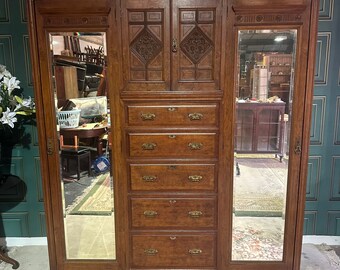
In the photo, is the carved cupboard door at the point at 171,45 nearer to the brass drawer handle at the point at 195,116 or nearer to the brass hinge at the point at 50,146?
the brass drawer handle at the point at 195,116

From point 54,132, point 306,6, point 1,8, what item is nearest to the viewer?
point 306,6

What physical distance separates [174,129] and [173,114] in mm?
92

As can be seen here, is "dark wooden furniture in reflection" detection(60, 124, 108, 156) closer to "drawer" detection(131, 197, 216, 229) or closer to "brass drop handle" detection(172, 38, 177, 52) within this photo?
"drawer" detection(131, 197, 216, 229)

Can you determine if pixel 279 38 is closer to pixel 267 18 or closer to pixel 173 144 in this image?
pixel 267 18

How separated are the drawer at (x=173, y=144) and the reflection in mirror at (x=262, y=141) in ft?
0.64

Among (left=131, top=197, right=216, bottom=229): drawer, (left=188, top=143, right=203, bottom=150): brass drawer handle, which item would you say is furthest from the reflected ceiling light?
(left=131, top=197, right=216, bottom=229): drawer

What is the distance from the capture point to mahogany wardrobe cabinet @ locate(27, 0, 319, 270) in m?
1.75

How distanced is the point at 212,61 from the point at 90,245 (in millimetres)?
1444

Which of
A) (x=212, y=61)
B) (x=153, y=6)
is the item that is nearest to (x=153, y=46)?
(x=153, y=6)

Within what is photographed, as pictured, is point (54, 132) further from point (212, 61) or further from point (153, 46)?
point (212, 61)

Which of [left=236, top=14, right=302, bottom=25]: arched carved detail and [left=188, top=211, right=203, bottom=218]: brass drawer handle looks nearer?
[left=236, top=14, right=302, bottom=25]: arched carved detail

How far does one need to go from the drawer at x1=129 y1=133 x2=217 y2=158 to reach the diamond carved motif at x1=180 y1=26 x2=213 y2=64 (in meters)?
0.46

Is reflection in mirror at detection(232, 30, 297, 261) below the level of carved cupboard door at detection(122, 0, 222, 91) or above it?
below

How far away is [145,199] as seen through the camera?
6.31 ft
